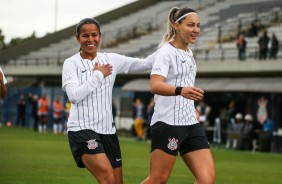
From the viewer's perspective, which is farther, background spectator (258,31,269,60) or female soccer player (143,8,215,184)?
background spectator (258,31,269,60)

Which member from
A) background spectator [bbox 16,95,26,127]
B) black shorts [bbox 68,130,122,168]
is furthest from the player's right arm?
background spectator [bbox 16,95,26,127]

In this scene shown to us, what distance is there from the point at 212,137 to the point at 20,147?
13.0 m

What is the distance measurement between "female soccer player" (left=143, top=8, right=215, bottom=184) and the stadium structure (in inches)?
1108

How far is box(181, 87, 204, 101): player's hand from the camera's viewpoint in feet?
29.9

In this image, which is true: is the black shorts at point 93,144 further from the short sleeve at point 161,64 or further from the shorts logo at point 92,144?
the short sleeve at point 161,64

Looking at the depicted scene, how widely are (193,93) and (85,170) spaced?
452 inches

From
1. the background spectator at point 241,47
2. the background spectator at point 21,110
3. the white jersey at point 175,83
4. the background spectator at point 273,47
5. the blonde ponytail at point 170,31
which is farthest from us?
the background spectator at point 21,110

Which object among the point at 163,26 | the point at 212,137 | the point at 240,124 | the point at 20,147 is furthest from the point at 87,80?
the point at 163,26

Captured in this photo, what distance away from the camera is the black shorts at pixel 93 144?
947cm

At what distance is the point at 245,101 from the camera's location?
41500mm

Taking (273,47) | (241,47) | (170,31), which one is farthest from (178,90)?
(241,47)

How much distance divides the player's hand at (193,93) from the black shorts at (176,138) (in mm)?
672

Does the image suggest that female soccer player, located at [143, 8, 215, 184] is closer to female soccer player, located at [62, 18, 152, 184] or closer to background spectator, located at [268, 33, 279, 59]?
female soccer player, located at [62, 18, 152, 184]

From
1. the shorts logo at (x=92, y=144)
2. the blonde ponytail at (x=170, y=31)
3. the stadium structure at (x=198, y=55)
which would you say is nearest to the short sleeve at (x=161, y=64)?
the blonde ponytail at (x=170, y=31)
